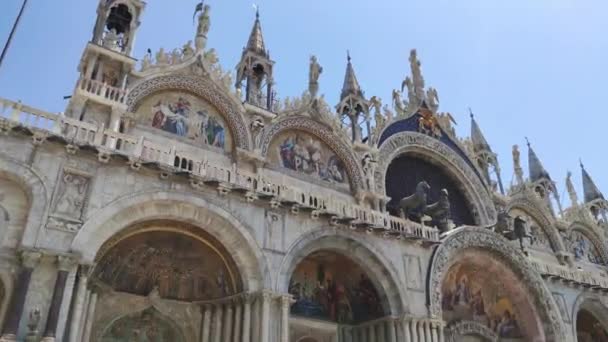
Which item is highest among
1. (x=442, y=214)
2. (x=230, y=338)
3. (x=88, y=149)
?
(x=442, y=214)

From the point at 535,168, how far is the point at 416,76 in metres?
11.3

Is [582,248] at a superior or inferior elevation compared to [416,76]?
inferior

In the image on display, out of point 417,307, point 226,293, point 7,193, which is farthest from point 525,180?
point 7,193

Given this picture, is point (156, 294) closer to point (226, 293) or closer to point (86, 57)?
point (226, 293)

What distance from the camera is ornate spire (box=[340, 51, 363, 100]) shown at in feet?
73.2

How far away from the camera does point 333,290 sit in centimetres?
1642

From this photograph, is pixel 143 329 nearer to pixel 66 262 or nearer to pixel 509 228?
pixel 66 262

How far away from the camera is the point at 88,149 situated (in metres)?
11.6

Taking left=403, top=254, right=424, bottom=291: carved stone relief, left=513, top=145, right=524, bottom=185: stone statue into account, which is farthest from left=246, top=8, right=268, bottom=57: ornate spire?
left=513, top=145, right=524, bottom=185: stone statue

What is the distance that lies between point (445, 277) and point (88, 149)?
12824 mm

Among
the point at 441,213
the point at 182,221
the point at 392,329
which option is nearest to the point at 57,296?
the point at 182,221

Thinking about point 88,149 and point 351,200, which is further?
point 351,200

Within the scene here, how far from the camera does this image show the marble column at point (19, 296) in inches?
369

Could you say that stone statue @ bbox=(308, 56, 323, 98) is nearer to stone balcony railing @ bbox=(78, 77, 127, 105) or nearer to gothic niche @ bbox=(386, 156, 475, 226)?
gothic niche @ bbox=(386, 156, 475, 226)
